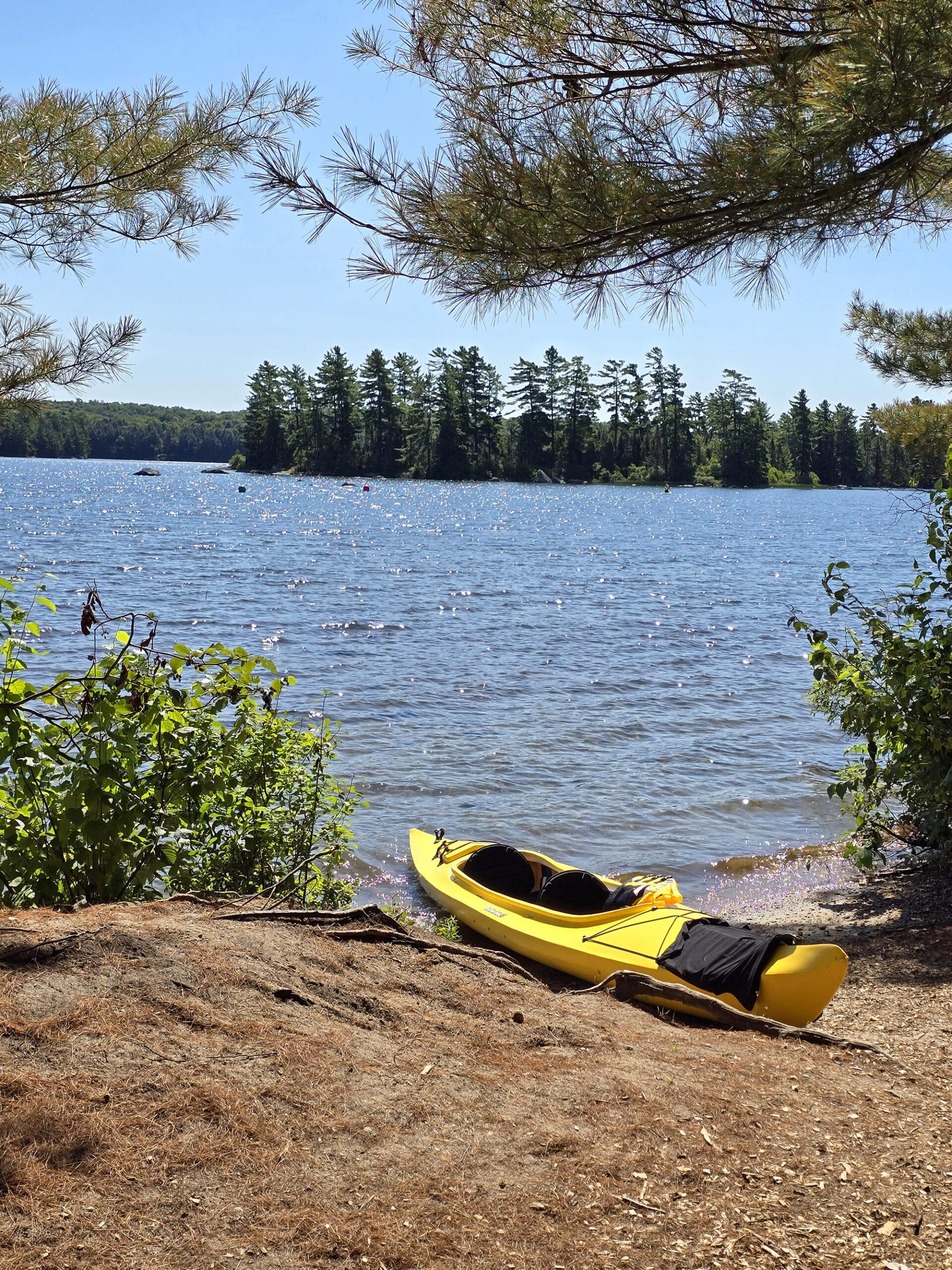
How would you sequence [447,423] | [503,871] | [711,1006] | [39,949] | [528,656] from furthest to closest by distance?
[447,423], [528,656], [503,871], [711,1006], [39,949]

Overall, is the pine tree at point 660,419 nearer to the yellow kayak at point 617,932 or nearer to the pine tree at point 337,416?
the pine tree at point 337,416

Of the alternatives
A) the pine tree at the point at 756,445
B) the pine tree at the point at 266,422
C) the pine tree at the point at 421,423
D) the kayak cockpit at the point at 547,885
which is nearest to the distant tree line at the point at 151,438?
the pine tree at the point at 266,422

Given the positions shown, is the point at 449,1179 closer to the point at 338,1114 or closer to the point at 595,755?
the point at 338,1114

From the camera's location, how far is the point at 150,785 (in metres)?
4.48

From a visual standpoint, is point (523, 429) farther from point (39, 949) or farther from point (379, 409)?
point (39, 949)

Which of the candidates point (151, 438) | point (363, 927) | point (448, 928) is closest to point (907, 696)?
point (448, 928)

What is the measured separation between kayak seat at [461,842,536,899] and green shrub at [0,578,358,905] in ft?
5.55

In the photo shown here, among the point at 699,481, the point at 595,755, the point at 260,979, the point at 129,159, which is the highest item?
the point at 699,481

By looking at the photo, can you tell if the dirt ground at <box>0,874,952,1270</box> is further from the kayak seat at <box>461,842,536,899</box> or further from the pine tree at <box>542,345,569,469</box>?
the pine tree at <box>542,345,569,469</box>

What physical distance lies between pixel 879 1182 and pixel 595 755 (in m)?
8.71

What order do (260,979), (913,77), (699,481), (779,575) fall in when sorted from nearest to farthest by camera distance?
1. (260,979)
2. (913,77)
3. (779,575)
4. (699,481)

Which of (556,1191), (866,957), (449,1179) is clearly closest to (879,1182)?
(556,1191)

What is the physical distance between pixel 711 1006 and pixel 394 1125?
2.30 meters

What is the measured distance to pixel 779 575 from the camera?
3566 centimetres
